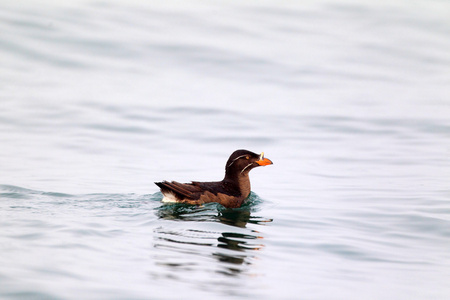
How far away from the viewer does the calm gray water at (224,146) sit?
22.8ft

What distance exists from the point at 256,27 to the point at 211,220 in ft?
50.4

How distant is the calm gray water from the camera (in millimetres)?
6953

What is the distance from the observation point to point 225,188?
36.2 feet

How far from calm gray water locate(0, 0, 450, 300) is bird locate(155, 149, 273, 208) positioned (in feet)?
0.74

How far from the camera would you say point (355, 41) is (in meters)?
23.1

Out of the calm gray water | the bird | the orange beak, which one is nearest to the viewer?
the calm gray water

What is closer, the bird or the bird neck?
the bird

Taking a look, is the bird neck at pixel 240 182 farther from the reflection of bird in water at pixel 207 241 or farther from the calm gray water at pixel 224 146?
the reflection of bird in water at pixel 207 241

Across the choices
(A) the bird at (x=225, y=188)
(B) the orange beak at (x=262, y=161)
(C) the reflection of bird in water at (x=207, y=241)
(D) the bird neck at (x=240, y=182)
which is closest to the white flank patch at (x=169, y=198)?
(A) the bird at (x=225, y=188)

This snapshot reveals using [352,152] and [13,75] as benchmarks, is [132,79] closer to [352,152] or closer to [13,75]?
[13,75]

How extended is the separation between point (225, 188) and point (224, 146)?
4769mm

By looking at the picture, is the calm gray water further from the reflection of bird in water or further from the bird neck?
the bird neck

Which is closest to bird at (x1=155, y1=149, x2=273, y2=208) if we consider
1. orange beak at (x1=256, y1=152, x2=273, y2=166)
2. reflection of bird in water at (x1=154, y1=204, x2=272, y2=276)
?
orange beak at (x1=256, y1=152, x2=273, y2=166)

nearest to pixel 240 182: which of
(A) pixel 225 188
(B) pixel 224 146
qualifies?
(A) pixel 225 188
